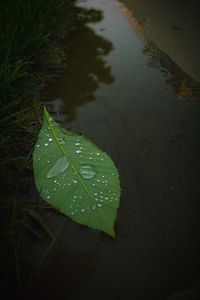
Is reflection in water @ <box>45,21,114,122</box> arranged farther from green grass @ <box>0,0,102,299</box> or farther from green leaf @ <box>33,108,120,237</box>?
green leaf @ <box>33,108,120,237</box>

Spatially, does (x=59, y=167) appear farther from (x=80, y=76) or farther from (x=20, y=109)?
(x=80, y=76)

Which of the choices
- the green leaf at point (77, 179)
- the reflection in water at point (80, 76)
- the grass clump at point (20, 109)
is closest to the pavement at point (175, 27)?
the reflection in water at point (80, 76)

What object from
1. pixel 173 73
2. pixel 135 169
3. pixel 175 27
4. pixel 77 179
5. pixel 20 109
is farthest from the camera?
pixel 175 27

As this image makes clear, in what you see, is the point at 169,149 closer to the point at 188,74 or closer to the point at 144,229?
the point at 144,229

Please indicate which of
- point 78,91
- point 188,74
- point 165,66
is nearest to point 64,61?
point 78,91

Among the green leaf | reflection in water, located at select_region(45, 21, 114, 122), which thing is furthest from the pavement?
the green leaf

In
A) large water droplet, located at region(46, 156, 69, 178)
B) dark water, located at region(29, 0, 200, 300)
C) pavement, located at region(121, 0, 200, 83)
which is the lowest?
dark water, located at region(29, 0, 200, 300)

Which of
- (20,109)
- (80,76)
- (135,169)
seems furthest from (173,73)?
(20,109)
